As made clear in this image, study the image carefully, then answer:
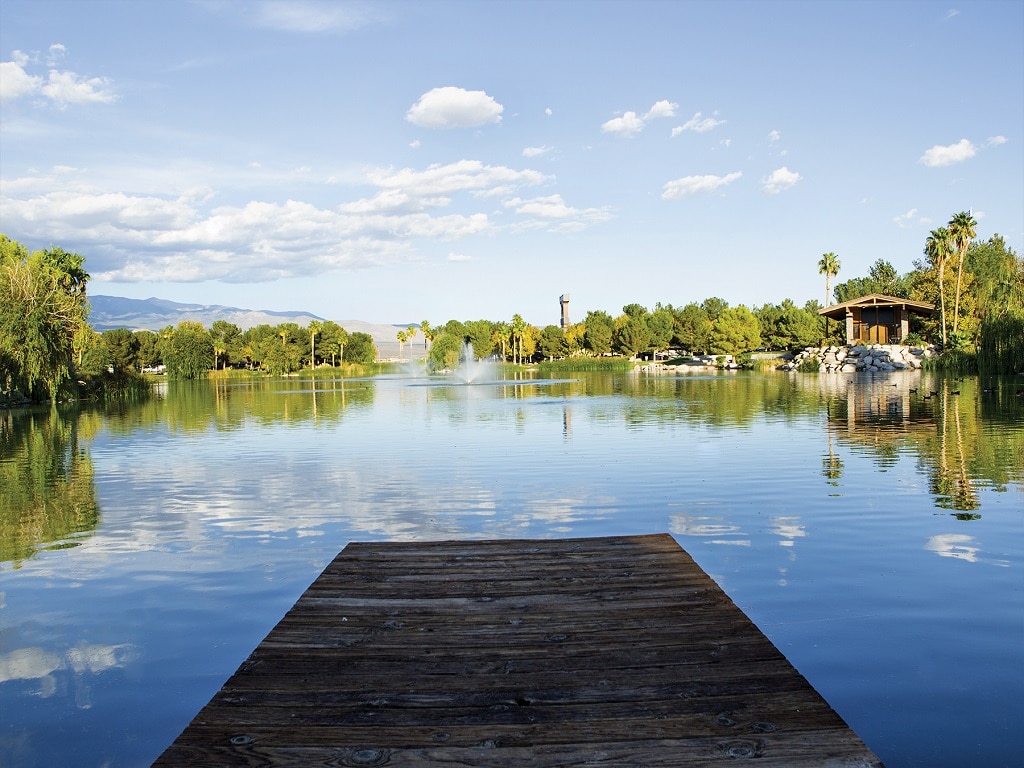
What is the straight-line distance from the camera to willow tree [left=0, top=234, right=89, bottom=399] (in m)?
44.2

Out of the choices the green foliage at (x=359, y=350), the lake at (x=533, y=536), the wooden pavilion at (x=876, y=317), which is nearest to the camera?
the lake at (x=533, y=536)

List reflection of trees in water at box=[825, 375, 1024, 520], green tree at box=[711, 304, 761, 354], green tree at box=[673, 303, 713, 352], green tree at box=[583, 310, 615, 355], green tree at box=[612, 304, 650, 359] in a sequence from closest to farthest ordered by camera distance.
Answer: reflection of trees in water at box=[825, 375, 1024, 520], green tree at box=[711, 304, 761, 354], green tree at box=[673, 303, 713, 352], green tree at box=[612, 304, 650, 359], green tree at box=[583, 310, 615, 355]

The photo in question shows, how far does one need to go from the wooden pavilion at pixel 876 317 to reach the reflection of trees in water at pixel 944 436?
44.6m

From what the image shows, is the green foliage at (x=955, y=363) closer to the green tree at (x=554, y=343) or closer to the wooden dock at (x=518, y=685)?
the wooden dock at (x=518, y=685)

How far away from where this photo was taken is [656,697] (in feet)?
15.4

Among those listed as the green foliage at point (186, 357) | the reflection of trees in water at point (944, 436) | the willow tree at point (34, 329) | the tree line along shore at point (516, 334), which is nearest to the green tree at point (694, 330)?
the tree line along shore at point (516, 334)

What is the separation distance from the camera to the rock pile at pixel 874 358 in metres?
74.4

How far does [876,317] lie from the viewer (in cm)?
8538

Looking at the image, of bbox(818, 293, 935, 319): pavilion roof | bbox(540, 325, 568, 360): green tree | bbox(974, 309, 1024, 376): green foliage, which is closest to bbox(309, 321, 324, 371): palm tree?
bbox(540, 325, 568, 360): green tree

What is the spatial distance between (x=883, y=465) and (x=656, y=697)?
48.8ft

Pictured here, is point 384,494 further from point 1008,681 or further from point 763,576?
point 1008,681

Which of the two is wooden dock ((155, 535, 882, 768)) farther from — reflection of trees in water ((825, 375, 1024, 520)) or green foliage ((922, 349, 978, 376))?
green foliage ((922, 349, 978, 376))

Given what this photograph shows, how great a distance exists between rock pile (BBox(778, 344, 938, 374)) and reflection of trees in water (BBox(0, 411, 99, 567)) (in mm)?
66953

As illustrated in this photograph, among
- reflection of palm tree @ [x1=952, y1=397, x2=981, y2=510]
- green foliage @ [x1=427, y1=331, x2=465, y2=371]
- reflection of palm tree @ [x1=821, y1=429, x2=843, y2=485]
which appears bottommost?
reflection of palm tree @ [x1=952, y1=397, x2=981, y2=510]
